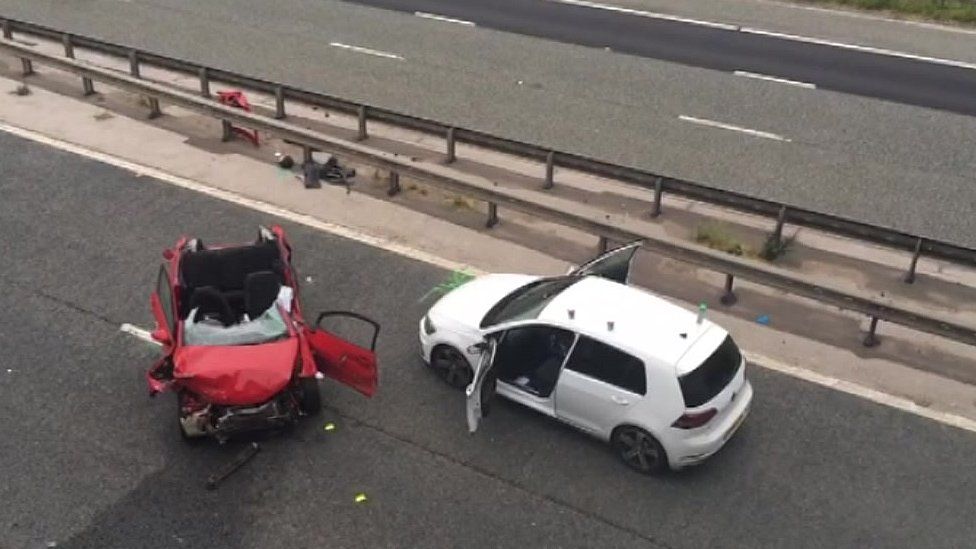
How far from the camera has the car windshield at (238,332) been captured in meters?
9.24

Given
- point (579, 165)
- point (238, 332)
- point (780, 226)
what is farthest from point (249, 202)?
point (780, 226)

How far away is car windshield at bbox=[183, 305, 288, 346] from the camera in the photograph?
9242mm

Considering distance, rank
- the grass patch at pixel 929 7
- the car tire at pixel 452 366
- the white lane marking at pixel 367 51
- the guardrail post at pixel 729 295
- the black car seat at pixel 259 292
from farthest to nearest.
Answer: the grass patch at pixel 929 7
the white lane marking at pixel 367 51
the guardrail post at pixel 729 295
the car tire at pixel 452 366
the black car seat at pixel 259 292

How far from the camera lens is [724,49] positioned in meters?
21.3

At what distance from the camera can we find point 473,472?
29.9 ft

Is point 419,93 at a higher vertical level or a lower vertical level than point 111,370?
higher

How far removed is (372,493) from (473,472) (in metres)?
0.95

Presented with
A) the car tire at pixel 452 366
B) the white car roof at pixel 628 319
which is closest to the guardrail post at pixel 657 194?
the white car roof at pixel 628 319

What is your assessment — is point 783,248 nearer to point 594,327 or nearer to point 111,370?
point 594,327

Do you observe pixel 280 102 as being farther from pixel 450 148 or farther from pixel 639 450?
pixel 639 450

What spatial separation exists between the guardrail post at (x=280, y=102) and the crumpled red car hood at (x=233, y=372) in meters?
7.93

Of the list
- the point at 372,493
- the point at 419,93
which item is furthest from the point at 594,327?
the point at 419,93

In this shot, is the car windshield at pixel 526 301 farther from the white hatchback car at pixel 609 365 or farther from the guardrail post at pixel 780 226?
the guardrail post at pixel 780 226

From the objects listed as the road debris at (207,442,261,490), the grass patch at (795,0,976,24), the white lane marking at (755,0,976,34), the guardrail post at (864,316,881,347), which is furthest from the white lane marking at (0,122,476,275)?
the grass patch at (795,0,976,24)
